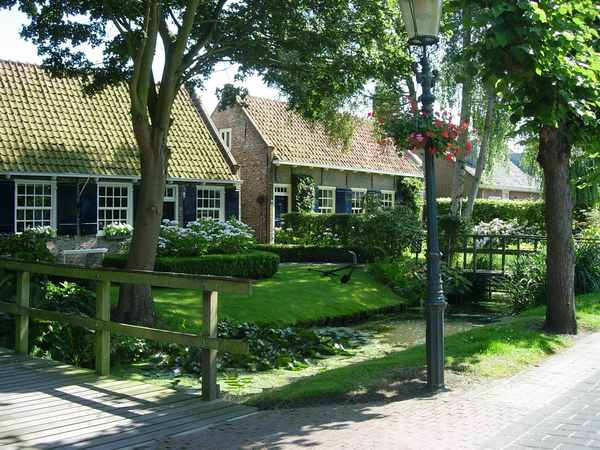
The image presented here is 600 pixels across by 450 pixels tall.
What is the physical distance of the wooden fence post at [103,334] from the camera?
7.39m

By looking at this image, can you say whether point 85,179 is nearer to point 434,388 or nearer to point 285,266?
point 285,266

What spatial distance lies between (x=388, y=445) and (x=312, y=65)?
8690mm

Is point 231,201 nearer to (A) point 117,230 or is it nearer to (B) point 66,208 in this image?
(A) point 117,230

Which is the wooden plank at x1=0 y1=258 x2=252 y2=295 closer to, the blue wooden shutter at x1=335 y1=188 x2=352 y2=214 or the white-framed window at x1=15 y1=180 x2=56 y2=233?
the white-framed window at x1=15 y1=180 x2=56 y2=233

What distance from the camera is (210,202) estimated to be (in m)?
23.9

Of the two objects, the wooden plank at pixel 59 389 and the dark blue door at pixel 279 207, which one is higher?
the dark blue door at pixel 279 207

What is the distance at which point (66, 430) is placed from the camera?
5.41 metres

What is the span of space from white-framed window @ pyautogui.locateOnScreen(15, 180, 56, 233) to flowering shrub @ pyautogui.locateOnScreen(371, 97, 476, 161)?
14.2 metres

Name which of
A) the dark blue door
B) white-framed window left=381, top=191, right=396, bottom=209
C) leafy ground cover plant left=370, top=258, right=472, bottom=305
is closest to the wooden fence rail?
leafy ground cover plant left=370, top=258, right=472, bottom=305

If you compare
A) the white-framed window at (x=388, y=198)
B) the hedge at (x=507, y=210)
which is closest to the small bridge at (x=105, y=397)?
the white-framed window at (x=388, y=198)

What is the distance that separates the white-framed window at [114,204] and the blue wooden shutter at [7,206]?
2.64 meters

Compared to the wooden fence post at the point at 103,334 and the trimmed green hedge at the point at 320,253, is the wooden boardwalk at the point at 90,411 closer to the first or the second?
the wooden fence post at the point at 103,334

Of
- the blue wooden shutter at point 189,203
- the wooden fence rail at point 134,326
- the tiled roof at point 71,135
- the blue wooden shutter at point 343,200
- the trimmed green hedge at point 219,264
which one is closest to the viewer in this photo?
the wooden fence rail at point 134,326

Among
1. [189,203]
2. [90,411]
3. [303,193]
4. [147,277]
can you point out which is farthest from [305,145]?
[90,411]
